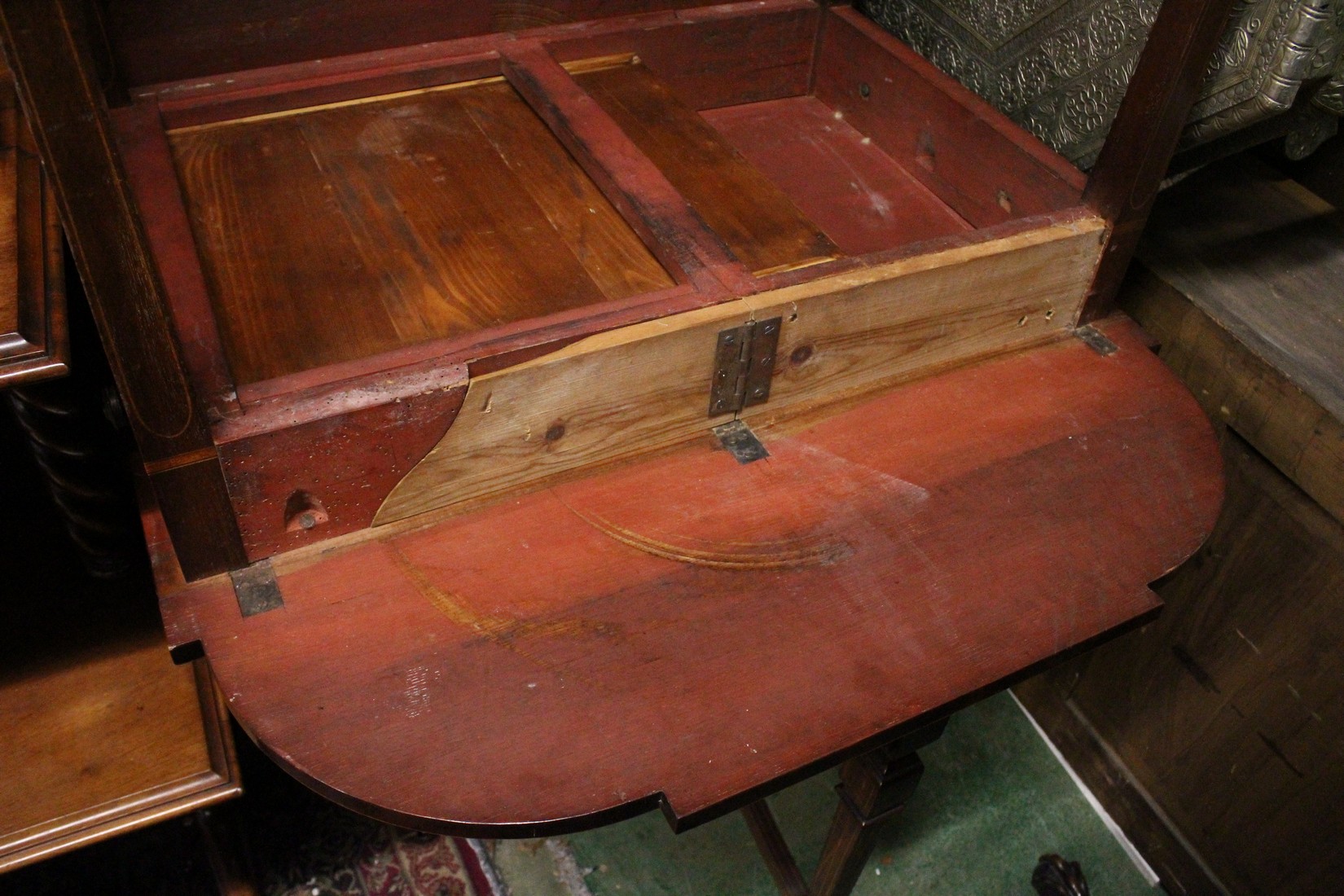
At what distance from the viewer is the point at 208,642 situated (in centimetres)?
88

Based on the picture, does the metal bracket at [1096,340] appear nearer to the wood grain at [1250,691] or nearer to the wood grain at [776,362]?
the wood grain at [776,362]

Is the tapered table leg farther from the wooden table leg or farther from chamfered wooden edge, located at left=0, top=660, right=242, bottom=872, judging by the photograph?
chamfered wooden edge, located at left=0, top=660, right=242, bottom=872

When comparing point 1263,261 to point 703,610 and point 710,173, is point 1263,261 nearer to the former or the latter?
point 710,173

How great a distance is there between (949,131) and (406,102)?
701 mm

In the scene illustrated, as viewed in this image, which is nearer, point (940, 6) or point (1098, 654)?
point (940, 6)

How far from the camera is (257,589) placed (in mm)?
920

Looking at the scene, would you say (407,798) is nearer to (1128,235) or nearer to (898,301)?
(898,301)

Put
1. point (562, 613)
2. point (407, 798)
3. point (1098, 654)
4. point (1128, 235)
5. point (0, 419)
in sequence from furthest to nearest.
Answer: point (1098, 654), point (0, 419), point (1128, 235), point (562, 613), point (407, 798)

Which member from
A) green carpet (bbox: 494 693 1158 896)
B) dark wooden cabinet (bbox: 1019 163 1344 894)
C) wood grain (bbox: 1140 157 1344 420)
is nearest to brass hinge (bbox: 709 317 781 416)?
dark wooden cabinet (bbox: 1019 163 1344 894)

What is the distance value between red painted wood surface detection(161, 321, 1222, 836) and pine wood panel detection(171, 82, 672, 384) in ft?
0.65

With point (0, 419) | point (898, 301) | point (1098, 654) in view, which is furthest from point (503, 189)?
point (1098, 654)

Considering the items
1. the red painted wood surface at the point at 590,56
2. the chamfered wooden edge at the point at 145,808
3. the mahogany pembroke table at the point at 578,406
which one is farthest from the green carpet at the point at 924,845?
the red painted wood surface at the point at 590,56

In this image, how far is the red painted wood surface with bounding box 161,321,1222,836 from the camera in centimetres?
83

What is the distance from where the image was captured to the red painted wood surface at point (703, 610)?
83 cm
